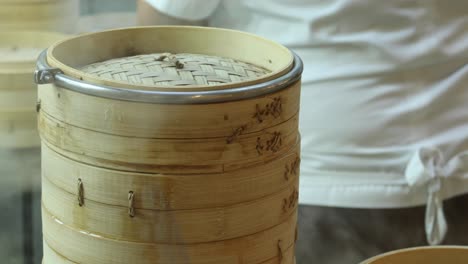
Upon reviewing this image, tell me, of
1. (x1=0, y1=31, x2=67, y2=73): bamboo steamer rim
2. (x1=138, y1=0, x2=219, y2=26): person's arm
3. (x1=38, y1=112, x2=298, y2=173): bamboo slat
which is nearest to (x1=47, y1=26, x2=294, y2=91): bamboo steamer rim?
(x1=38, y1=112, x2=298, y2=173): bamboo slat

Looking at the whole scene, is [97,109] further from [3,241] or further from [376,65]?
[376,65]

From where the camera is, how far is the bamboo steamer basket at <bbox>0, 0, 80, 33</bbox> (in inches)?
53.7

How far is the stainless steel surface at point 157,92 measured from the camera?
746 mm

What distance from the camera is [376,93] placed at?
1.62m

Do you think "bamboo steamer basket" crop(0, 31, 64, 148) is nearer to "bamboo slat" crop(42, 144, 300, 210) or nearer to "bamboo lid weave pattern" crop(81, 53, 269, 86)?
"bamboo lid weave pattern" crop(81, 53, 269, 86)

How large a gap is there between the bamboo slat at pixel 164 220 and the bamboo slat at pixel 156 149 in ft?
0.14

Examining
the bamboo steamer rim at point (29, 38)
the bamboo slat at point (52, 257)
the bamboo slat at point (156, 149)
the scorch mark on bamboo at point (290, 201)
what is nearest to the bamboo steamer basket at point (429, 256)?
the scorch mark on bamboo at point (290, 201)

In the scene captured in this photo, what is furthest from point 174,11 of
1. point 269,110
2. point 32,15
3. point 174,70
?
point 269,110

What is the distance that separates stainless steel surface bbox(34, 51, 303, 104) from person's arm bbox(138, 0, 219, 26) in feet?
2.43

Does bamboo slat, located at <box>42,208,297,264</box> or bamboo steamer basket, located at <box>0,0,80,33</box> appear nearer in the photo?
bamboo slat, located at <box>42,208,297,264</box>

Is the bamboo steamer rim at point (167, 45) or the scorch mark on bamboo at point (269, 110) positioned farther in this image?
the bamboo steamer rim at point (167, 45)

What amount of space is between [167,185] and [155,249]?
0.25ft

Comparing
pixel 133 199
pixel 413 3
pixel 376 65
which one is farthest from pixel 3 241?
pixel 413 3

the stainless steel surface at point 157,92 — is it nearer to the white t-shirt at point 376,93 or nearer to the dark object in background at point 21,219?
the dark object in background at point 21,219
